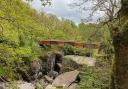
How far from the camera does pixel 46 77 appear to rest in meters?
31.0

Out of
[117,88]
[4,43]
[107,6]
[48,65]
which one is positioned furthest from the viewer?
[48,65]

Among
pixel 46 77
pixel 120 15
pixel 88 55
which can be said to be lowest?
pixel 46 77

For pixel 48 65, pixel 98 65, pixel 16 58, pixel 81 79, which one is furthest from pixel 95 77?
pixel 48 65

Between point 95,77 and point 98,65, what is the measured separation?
141 cm

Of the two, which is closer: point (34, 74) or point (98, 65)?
point (98, 65)

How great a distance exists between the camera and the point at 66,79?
2509cm

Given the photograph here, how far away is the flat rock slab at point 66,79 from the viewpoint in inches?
971

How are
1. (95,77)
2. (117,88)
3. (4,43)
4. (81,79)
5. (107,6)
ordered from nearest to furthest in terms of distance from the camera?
(117,88) < (4,43) < (107,6) < (95,77) < (81,79)

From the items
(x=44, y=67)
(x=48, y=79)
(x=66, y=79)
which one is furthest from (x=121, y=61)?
(x=44, y=67)

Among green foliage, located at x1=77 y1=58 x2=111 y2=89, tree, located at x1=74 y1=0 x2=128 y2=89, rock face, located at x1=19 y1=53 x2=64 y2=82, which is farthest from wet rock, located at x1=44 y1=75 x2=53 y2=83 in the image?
tree, located at x1=74 y1=0 x2=128 y2=89

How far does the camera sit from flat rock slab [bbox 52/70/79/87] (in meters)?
24.7

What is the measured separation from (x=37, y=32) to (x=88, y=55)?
1926cm

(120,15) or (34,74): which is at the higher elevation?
(120,15)

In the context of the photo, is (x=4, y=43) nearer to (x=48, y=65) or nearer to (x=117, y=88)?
(x=117, y=88)
